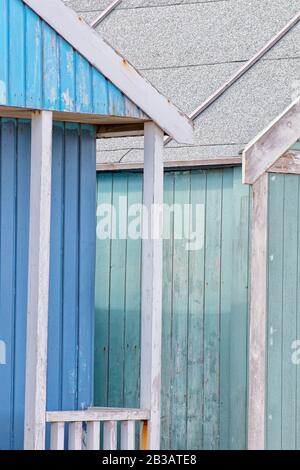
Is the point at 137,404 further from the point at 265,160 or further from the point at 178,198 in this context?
the point at 265,160

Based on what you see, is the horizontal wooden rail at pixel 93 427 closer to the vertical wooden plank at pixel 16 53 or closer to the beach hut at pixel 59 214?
the beach hut at pixel 59 214

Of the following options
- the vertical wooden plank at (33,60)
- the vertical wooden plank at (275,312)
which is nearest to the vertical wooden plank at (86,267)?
the vertical wooden plank at (33,60)

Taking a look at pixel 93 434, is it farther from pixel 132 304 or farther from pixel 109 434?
pixel 132 304

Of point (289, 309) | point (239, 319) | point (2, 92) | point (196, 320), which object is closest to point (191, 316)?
point (196, 320)

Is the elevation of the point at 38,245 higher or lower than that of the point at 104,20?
lower

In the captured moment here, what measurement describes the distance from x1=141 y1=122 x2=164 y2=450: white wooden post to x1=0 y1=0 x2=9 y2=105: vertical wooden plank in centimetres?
108

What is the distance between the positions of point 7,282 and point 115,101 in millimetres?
1338

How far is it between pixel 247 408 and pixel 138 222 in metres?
1.73

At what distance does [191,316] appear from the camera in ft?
34.6

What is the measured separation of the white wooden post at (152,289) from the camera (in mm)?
8898

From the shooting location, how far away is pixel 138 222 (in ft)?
35.4

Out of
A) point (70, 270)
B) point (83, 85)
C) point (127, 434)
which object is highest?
point (83, 85)
